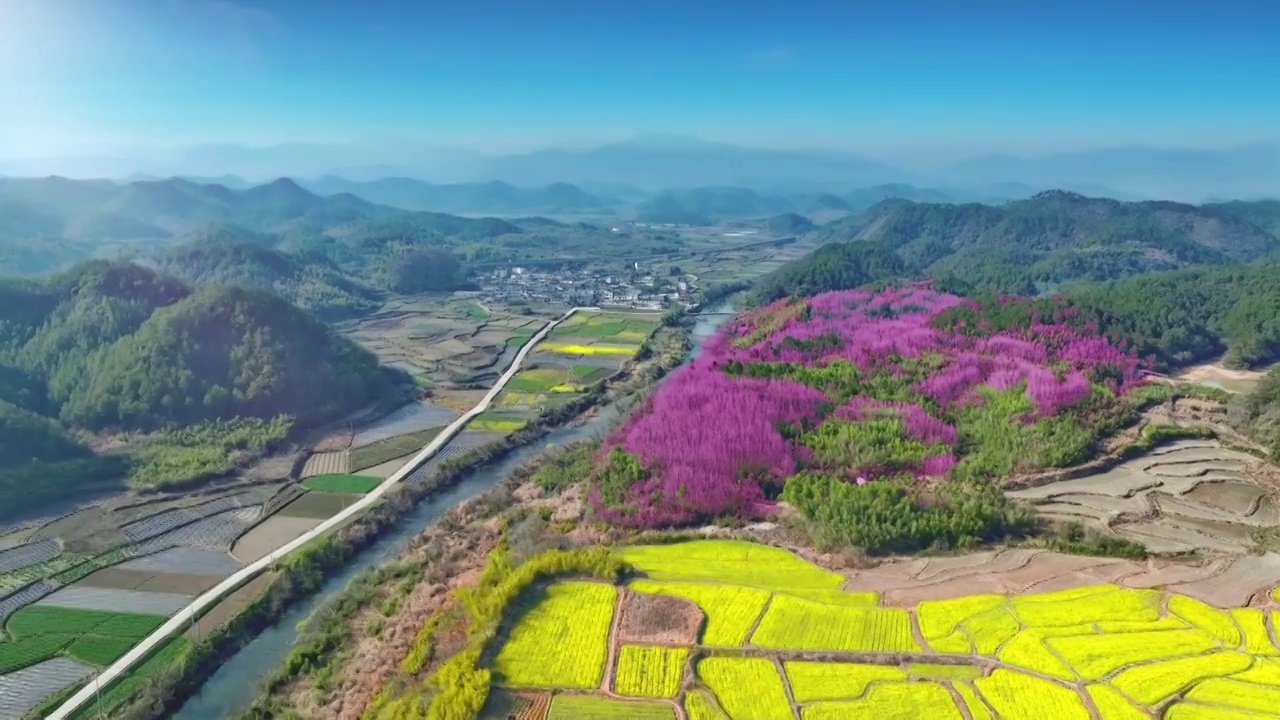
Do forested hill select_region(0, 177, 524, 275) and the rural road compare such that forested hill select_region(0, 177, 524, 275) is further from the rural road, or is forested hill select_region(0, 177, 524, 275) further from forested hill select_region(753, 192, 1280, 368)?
the rural road

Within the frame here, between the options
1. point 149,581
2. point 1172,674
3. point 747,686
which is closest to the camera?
point 1172,674

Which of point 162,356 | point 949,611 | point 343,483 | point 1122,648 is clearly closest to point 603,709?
point 949,611

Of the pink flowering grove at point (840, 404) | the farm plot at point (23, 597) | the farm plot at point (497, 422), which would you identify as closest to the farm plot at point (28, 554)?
the farm plot at point (23, 597)

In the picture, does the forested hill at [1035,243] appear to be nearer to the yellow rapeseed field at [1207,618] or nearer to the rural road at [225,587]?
the rural road at [225,587]

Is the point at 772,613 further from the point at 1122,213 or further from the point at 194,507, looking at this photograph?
the point at 1122,213

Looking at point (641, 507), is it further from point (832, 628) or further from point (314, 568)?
point (314, 568)

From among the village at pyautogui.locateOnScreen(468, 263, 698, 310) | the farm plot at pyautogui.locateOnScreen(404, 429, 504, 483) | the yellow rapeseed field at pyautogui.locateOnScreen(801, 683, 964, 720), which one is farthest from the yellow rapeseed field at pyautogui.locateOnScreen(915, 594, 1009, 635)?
the village at pyautogui.locateOnScreen(468, 263, 698, 310)
